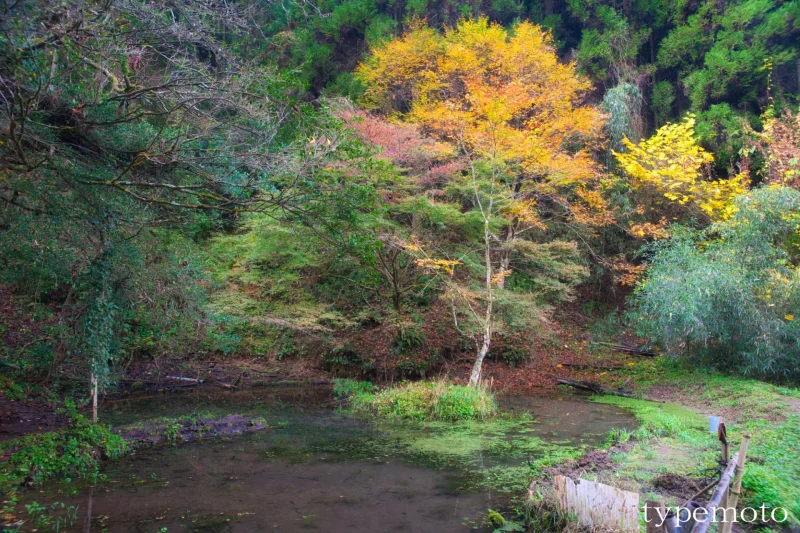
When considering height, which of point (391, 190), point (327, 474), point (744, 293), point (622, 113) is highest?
point (622, 113)

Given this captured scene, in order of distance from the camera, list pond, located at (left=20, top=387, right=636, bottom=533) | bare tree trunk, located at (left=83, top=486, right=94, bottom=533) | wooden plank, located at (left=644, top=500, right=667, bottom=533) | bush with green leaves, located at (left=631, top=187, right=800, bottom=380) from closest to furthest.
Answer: wooden plank, located at (left=644, top=500, right=667, bottom=533)
bare tree trunk, located at (left=83, top=486, right=94, bottom=533)
pond, located at (left=20, top=387, right=636, bottom=533)
bush with green leaves, located at (left=631, top=187, right=800, bottom=380)

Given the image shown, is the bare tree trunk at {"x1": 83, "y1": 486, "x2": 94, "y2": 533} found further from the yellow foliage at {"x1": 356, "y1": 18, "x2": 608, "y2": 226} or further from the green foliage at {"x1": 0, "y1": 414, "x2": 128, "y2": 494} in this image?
the yellow foliage at {"x1": 356, "y1": 18, "x2": 608, "y2": 226}

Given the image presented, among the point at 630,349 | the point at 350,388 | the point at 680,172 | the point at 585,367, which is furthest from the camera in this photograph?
the point at 630,349

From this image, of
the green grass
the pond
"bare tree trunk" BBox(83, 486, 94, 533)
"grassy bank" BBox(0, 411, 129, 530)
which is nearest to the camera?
"bare tree trunk" BBox(83, 486, 94, 533)

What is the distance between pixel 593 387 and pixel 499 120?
23.9 ft

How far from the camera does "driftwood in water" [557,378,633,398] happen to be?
1362 centimetres

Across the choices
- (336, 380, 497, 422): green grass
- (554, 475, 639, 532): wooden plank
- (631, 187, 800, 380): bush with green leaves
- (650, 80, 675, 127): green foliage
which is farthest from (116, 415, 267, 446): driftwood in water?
(650, 80, 675, 127): green foliage

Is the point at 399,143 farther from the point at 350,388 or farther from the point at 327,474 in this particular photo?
the point at 327,474

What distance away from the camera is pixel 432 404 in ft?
37.0

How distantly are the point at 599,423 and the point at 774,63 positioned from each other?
50.3 ft

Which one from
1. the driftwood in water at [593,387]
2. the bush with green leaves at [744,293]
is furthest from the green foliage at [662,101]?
the driftwood in water at [593,387]

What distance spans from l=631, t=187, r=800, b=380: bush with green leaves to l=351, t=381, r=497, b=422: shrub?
199 inches

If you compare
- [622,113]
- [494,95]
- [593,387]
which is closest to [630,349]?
[593,387]

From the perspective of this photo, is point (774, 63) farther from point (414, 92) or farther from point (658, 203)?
point (414, 92)
